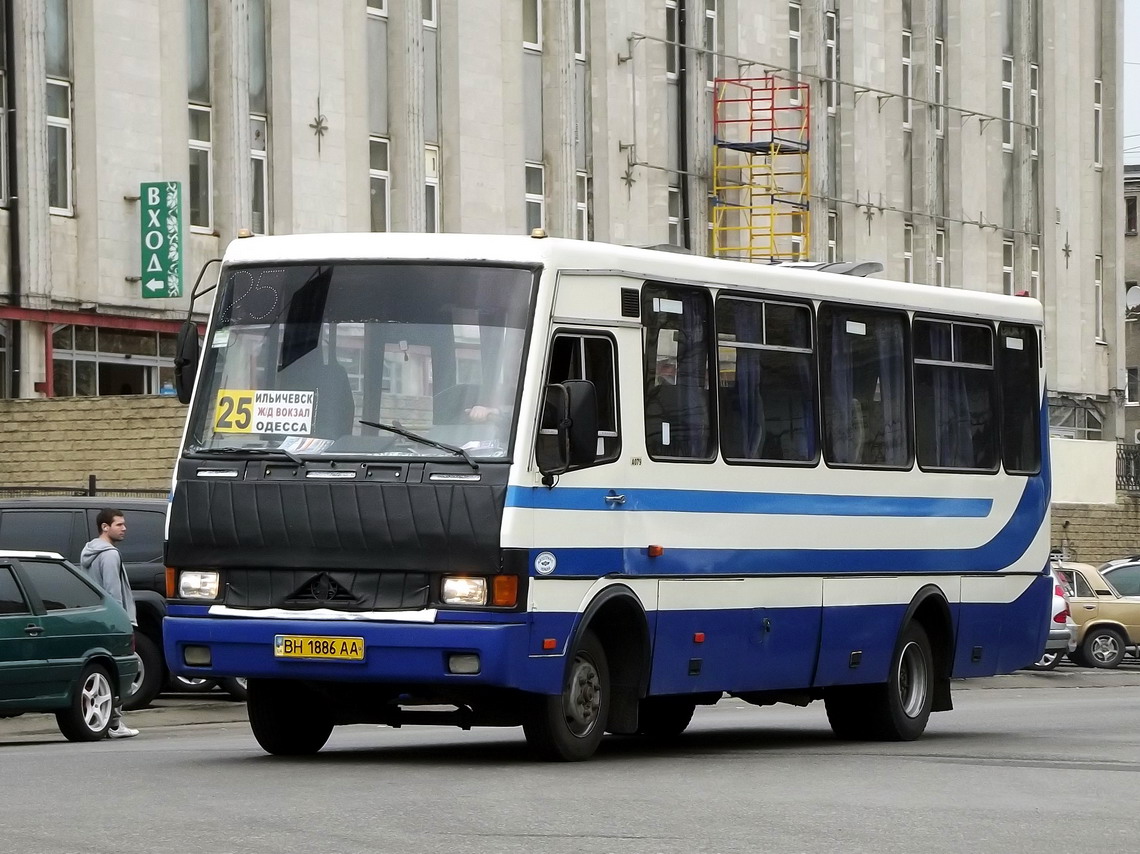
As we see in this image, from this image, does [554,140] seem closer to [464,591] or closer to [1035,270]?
[1035,270]

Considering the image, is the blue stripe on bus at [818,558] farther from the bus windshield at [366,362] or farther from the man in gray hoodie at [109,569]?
the man in gray hoodie at [109,569]

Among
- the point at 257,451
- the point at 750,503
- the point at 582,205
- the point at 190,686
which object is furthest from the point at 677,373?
the point at 582,205

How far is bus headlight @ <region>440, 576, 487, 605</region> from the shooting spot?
41.2 feet

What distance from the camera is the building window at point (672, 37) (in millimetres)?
50656

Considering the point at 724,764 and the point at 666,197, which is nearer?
the point at 724,764

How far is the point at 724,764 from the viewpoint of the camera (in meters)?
13.8

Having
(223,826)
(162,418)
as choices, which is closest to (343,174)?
(162,418)

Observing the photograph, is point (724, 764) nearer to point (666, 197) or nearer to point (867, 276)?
point (867, 276)

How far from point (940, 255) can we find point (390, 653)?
48.7 metres

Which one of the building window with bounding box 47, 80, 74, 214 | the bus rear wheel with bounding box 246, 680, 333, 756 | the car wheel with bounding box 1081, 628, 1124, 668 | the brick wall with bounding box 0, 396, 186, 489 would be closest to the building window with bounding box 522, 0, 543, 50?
the building window with bounding box 47, 80, 74, 214

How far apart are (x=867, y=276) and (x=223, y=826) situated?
8.57 m

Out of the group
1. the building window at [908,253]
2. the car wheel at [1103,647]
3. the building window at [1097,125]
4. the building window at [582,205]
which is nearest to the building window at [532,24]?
the building window at [582,205]

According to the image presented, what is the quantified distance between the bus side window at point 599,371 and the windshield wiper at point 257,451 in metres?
1.49

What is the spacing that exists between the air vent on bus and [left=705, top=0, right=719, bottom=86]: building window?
3833 centimetres
